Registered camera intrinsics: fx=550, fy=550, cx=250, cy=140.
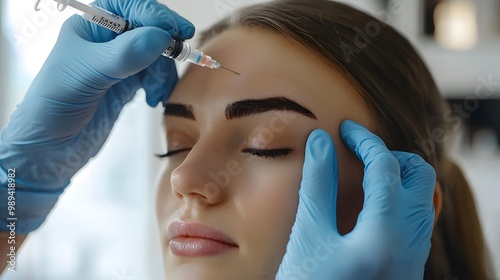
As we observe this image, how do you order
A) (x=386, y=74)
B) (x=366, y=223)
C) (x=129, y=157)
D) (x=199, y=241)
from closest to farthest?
(x=366, y=223), (x=199, y=241), (x=386, y=74), (x=129, y=157)

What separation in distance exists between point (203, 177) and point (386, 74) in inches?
17.7

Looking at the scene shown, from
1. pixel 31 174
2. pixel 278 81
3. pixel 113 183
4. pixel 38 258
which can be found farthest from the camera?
pixel 113 183

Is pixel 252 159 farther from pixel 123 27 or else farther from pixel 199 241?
pixel 123 27

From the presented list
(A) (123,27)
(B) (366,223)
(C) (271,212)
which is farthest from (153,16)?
(B) (366,223)

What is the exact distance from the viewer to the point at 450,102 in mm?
1627

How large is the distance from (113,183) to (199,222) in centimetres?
56

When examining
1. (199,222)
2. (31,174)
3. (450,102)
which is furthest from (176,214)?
(450,102)

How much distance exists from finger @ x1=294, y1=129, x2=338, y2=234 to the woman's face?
0.17 feet

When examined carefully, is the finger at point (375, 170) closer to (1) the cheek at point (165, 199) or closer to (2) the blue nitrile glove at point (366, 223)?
(2) the blue nitrile glove at point (366, 223)

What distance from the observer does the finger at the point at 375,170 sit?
0.95 m

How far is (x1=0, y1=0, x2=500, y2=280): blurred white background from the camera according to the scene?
1379 millimetres

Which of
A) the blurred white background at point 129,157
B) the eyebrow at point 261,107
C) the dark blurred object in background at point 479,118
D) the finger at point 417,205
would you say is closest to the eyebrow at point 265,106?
the eyebrow at point 261,107

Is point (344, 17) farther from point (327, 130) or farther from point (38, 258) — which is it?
point (38, 258)

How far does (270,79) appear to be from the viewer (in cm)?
107
